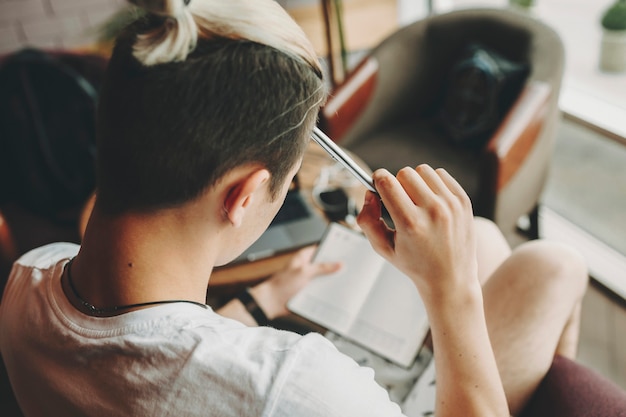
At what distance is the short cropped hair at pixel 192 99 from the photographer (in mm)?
597

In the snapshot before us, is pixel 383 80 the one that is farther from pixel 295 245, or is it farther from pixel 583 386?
pixel 583 386

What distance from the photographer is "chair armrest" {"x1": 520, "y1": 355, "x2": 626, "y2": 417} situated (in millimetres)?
933

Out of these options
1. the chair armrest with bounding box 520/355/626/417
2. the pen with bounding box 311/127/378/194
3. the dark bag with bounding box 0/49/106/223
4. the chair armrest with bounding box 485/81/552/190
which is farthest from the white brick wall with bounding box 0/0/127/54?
the chair armrest with bounding box 520/355/626/417

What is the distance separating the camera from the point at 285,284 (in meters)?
1.33

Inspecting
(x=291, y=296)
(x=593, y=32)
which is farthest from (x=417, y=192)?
(x=593, y=32)

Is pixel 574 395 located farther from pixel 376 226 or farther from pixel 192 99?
pixel 192 99

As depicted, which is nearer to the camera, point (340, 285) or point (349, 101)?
point (340, 285)

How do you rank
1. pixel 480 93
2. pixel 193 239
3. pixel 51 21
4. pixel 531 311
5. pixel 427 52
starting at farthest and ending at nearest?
pixel 51 21 → pixel 427 52 → pixel 480 93 → pixel 531 311 → pixel 193 239

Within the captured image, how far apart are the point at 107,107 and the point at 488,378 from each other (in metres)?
0.63

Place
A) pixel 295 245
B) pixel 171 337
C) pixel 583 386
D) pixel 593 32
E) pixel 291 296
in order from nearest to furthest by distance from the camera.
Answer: pixel 171 337
pixel 583 386
pixel 291 296
pixel 295 245
pixel 593 32

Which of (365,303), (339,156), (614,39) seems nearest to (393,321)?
(365,303)

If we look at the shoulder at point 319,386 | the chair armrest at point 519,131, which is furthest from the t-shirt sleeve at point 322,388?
the chair armrest at point 519,131

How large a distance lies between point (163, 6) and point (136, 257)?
0.92 feet

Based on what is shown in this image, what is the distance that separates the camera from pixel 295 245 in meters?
1.46
